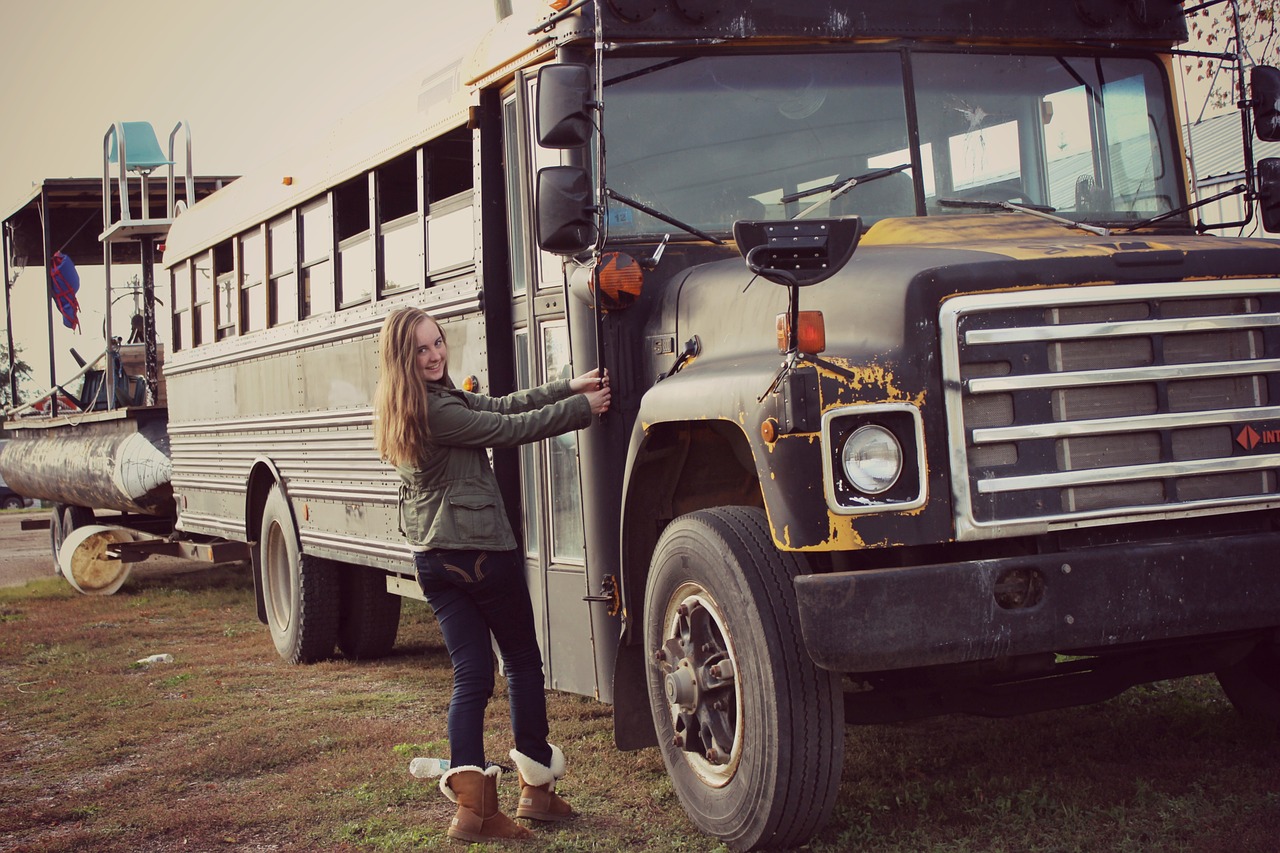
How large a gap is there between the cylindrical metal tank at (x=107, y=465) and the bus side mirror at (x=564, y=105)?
8.28m

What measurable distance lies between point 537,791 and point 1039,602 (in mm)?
1845

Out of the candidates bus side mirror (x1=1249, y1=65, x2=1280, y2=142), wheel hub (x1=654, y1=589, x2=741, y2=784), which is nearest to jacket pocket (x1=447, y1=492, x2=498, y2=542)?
wheel hub (x1=654, y1=589, x2=741, y2=784)

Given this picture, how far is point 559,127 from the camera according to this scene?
14.3 feet

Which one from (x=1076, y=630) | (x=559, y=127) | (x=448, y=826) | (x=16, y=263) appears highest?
(x=16, y=263)

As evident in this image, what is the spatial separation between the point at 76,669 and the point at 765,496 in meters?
6.10

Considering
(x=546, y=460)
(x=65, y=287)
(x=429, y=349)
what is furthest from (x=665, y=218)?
(x=65, y=287)

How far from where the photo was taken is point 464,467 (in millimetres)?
4805

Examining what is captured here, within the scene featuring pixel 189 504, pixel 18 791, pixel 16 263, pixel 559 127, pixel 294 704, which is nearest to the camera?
pixel 559 127

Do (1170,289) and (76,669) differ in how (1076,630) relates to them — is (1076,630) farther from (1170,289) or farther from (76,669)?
(76,669)

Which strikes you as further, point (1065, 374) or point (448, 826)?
point (448, 826)

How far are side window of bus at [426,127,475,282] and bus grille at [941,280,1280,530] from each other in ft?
9.00

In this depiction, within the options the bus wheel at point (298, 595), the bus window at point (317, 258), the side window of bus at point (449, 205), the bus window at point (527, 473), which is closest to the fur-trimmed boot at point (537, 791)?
the bus window at point (527, 473)

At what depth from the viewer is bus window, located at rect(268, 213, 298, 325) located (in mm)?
8227

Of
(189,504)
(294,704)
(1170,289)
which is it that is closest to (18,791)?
(294,704)
